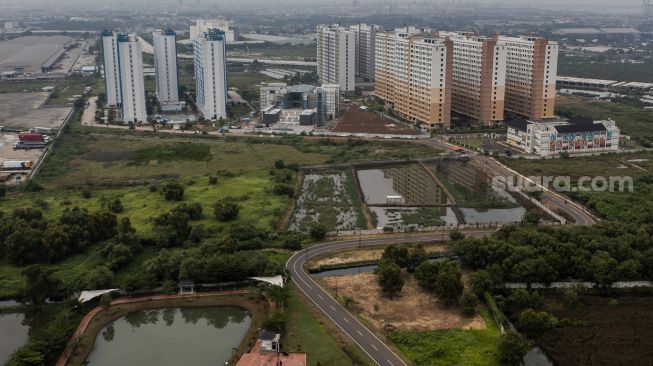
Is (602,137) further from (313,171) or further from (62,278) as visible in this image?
(62,278)

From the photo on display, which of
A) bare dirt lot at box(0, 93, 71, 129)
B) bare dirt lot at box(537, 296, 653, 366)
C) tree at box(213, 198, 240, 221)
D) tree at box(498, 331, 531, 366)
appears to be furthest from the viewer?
bare dirt lot at box(0, 93, 71, 129)

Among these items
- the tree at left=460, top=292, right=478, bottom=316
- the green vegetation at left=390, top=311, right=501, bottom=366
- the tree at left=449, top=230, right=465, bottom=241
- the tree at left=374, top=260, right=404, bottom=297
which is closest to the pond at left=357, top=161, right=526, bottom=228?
the tree at left=449, top=230, right=465, bottom=241

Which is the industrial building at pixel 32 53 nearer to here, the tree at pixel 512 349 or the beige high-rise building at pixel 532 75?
the beige high-rise building at pixel 532 75

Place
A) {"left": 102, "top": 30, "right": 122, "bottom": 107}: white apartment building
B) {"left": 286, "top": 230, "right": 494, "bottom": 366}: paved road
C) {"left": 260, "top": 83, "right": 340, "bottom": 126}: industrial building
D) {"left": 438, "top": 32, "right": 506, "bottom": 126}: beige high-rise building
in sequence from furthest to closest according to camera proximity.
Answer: {"left": 102, "top": 30, "right": 122, "bottom": 107}: white apartment building → {"left": 260, "top": 83, "right": 340, "bottom": 126}: industrial building → {"left": 438, "top": 32, "right": 506, "bottom": 126}: beige high-rise building → {"left": 286, "top": 230, "right": 494, "bottom": 366}: paved road

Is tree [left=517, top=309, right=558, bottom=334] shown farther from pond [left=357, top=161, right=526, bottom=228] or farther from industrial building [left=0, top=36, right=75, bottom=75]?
industrial building [left=0, top=36, right=75, bottom=75]

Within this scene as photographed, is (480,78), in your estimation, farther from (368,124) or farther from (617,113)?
(617,113)

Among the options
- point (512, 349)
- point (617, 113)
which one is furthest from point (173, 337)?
point (617, 113)
